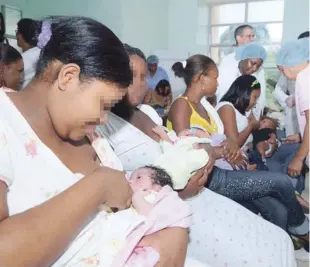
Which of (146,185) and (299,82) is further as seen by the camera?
(299,82)

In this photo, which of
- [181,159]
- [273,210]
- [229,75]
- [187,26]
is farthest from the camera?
[187,26]

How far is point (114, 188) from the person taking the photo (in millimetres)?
776

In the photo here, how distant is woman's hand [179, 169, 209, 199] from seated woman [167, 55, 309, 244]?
16.0 inches

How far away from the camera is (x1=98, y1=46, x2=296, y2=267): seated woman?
1364mm

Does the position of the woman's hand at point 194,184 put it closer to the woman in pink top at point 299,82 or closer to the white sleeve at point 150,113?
the white sleeve at point 150,113

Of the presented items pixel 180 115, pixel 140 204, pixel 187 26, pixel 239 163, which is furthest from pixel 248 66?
pixel 187 26

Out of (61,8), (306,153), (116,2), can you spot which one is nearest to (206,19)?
(116,2)

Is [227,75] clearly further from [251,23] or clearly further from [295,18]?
[251,23]

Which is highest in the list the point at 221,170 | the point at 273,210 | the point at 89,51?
the point at 89,51

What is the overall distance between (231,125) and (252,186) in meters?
0.52

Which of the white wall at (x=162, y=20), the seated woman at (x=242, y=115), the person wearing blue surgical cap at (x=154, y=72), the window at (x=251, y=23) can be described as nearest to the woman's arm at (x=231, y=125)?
the seated woman at (x=242, y=115)

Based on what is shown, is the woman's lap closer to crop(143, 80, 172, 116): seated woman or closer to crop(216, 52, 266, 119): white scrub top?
crop(216, 52, 266, 119): white scrub top

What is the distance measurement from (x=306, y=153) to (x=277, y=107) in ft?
7.49

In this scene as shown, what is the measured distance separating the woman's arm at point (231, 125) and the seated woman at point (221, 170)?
83mm
